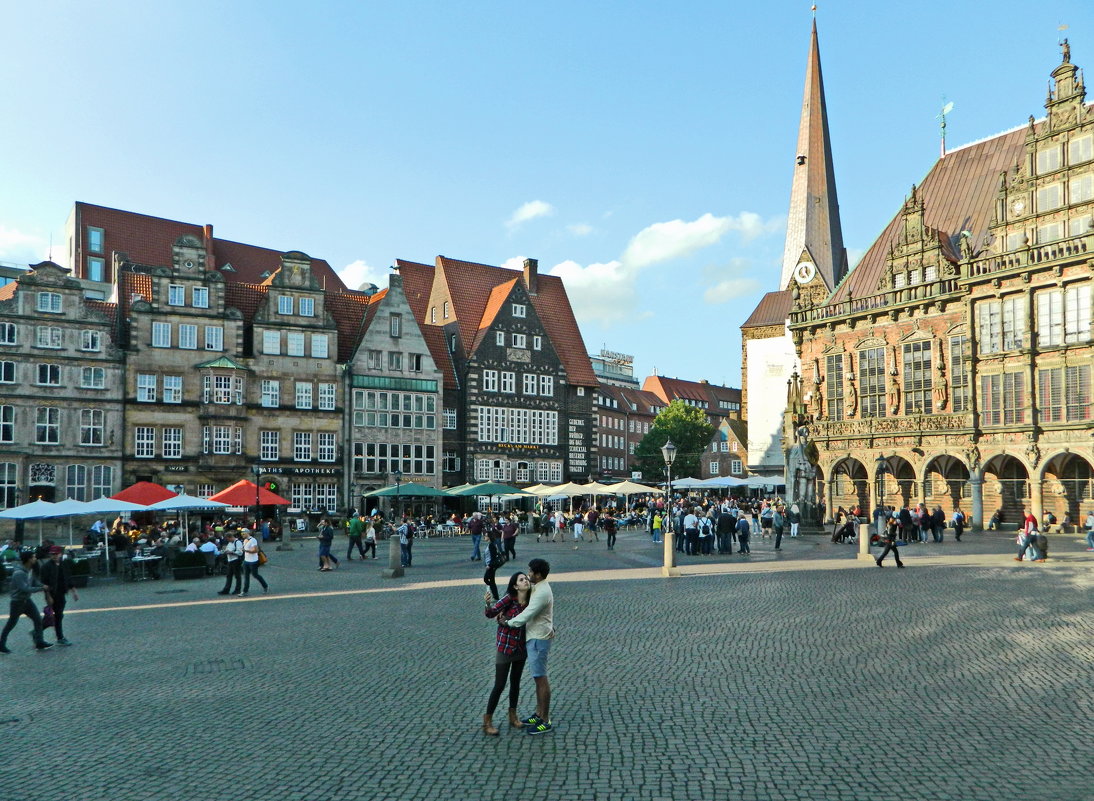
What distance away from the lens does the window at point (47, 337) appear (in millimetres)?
50906

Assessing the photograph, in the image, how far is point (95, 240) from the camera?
70125 mm

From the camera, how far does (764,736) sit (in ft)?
29.8

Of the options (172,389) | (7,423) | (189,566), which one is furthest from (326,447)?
(189,566)

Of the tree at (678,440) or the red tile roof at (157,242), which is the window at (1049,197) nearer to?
the red tile roof at (157,242)

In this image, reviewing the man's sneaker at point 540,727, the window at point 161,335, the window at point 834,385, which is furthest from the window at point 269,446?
the man's sneaker at point 540,727

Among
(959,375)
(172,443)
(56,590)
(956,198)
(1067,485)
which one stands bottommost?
(56,590)

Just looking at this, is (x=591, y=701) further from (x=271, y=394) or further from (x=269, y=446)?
(x=271, y=394)

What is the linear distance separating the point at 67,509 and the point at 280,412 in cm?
2782

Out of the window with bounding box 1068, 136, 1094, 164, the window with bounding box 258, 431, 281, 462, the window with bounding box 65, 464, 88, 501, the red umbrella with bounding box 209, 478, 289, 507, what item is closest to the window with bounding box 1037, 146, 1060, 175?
the window with bounding box 1068, 136, 1094, 164

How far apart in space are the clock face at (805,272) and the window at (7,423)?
168 ft

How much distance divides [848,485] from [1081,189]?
1903cm

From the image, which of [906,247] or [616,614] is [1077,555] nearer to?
[616,614]

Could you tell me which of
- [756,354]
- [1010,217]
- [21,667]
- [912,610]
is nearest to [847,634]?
[912,610]

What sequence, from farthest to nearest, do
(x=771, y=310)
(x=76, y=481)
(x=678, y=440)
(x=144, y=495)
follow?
(x=678, y=440), (x=771, y=310), (x=76, y=481), (x=144, y=495)
